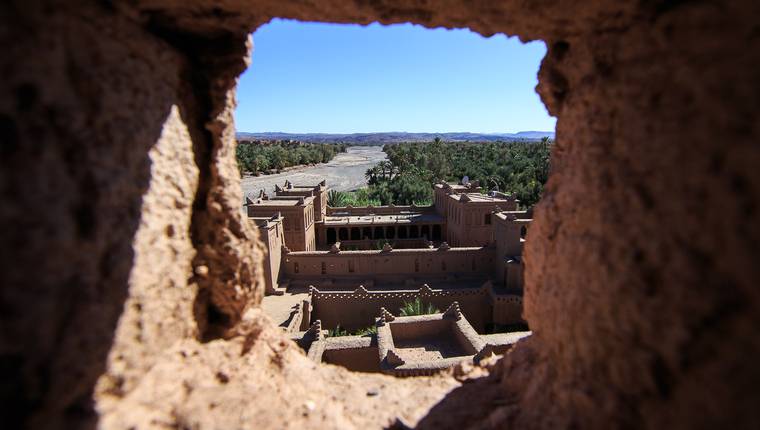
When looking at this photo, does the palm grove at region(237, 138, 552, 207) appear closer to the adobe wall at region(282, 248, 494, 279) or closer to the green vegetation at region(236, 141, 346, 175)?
the green vegetation at region(236, 141, 346, 175)

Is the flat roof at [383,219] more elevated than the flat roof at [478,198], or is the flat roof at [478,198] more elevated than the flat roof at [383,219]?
the flat roof at [478,198]

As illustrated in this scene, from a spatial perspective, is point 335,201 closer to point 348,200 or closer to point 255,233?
point 348,200

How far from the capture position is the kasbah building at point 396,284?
15.2 metres

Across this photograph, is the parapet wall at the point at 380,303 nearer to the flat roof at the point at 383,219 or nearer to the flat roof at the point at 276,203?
the flat roof at the point at 276,203

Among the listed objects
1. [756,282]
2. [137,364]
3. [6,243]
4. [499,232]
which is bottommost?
[499,232]

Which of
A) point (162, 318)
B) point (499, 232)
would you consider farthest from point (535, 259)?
point (499, 232)

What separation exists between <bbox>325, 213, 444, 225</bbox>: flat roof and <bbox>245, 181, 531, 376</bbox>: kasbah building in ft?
0.50

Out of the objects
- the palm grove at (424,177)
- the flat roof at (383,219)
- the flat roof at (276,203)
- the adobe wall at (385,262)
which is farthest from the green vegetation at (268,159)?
the adobe wall at (385,262)

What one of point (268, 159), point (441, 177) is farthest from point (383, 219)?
point (268, 159)

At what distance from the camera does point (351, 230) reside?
1326 inches

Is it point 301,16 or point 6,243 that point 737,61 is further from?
point 6,243

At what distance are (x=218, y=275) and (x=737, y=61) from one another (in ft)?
17.4

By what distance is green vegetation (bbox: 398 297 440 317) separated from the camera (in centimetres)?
1892

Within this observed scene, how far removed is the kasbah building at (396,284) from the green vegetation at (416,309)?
5.3 inches
